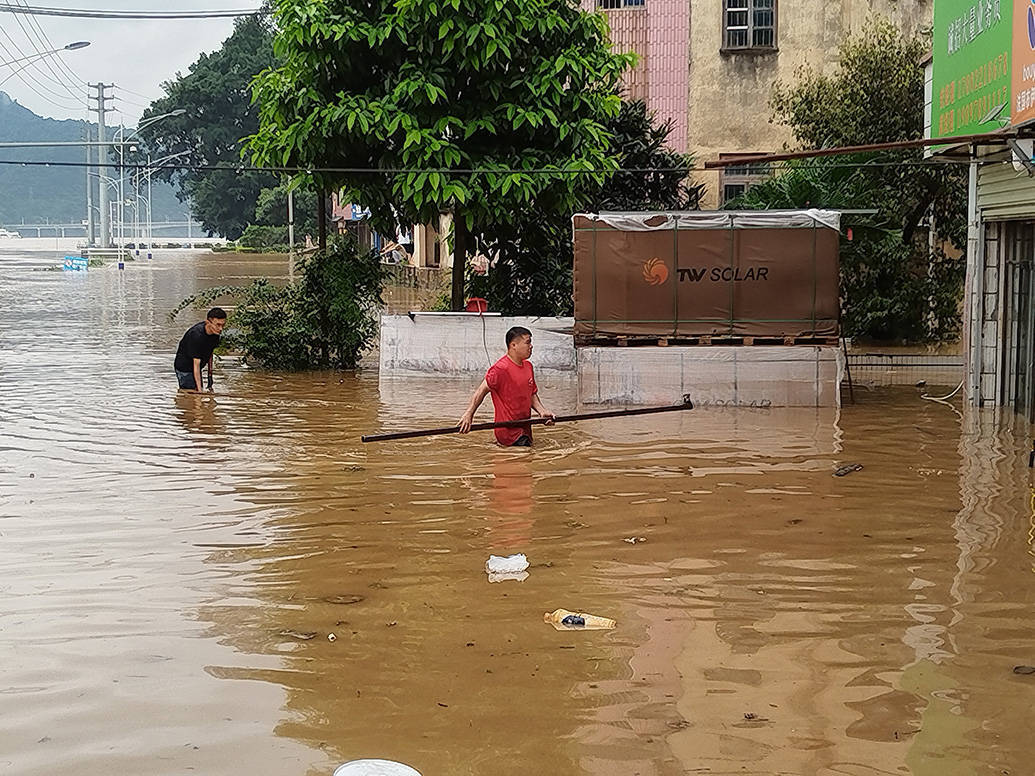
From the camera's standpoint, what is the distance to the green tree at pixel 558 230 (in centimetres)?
2153

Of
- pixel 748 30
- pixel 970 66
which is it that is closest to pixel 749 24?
pixel 748 30

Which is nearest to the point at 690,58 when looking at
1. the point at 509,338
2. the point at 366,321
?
the point at 366,321

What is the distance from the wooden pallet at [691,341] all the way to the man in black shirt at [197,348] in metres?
4.54

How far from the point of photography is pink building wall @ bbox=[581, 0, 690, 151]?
2720 centimetres

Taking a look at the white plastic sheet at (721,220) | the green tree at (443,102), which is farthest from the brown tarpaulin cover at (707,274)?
the green tree at (443,102)

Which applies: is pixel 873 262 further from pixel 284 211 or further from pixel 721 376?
pixel 284 211

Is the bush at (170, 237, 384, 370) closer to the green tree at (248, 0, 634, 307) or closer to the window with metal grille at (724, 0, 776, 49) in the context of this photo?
the green tree at (248, 0, 634, 307)

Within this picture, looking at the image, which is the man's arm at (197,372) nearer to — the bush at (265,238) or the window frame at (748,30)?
the window frame at (748,30)

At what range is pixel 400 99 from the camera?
18.8 m

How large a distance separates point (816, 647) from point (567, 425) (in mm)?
8120

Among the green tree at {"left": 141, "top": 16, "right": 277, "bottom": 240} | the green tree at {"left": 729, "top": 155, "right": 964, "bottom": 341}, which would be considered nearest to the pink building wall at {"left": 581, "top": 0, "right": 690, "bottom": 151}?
the green tree at {"left": 729, "top": 155, "right": 964, "bottom": 341}

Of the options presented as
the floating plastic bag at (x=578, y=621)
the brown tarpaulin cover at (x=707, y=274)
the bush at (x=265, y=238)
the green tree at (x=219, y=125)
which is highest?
the green tree at (x=219, y=125)

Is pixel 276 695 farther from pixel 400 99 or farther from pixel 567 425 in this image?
pixel 400 99

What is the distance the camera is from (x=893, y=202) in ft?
73.5
